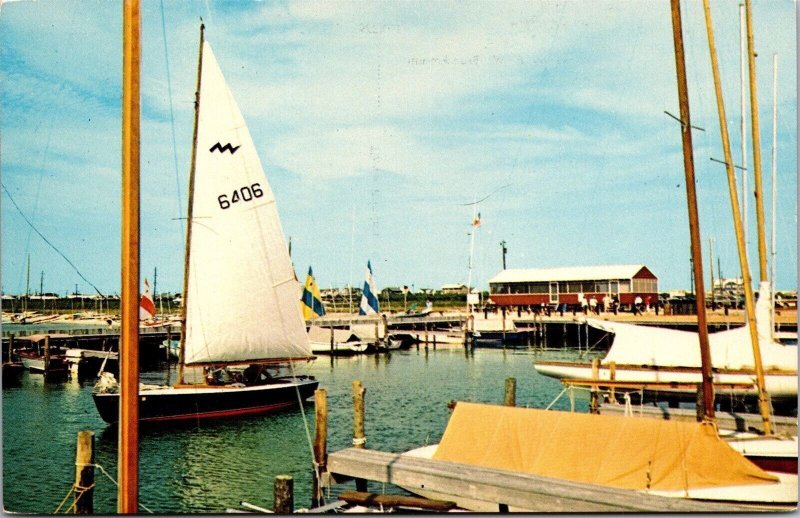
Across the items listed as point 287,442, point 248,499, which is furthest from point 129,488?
point 287,442

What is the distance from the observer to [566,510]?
9.00 metres

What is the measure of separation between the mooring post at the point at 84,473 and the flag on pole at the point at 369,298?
45027 mm

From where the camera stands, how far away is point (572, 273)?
62.3 meters

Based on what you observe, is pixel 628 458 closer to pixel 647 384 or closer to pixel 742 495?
pixel 742 495

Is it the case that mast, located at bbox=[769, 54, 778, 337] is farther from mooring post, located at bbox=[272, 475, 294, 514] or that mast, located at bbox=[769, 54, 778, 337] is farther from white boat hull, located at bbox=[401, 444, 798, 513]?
mooring post, located at bbox=[272, 475, 294, 514]

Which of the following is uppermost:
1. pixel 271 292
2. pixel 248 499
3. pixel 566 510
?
pixel 271 292

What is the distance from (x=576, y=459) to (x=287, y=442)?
11.6 metres

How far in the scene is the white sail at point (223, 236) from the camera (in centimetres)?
2083

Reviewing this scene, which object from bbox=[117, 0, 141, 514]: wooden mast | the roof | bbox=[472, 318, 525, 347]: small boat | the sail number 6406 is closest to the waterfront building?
the roof

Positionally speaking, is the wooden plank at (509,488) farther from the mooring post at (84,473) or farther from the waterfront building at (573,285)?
the waterfront building at (573,285)

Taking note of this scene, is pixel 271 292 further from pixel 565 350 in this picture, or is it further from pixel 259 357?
pixel 565 350

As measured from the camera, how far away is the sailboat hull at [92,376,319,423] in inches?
826

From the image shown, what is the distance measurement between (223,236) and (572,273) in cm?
4642

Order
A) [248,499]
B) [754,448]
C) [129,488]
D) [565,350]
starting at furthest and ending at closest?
[565,350], [248,499], [754,448], [129,488]
